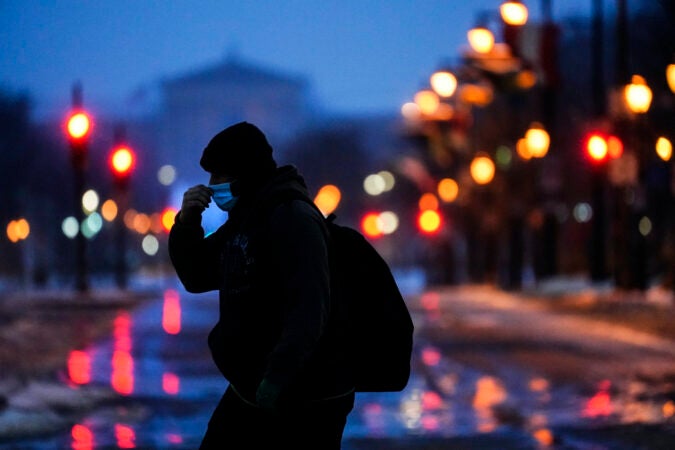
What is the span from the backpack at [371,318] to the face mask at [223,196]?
32cm

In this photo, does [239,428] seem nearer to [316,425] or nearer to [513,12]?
[316,425]

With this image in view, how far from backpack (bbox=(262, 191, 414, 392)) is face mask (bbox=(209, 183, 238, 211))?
323mm

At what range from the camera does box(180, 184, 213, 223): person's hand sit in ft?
20.6

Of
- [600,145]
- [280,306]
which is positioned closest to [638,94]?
[600,145]

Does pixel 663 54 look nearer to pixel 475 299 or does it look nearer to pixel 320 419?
pixel 475 299

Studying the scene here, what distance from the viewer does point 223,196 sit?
6.33 m

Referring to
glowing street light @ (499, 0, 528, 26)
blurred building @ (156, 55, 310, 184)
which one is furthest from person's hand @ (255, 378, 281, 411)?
blurred building @ (156, 55, 310, 184)

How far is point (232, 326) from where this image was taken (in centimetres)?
595

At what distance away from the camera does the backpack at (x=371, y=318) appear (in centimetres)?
599

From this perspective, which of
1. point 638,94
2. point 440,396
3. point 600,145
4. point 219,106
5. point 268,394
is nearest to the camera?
point 268,394

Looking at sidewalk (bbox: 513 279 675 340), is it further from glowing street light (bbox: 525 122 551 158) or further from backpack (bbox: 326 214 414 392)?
backpack (bbox: 326 214 414 392)

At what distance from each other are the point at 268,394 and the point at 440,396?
10.6 m

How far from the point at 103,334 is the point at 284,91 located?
490 ft

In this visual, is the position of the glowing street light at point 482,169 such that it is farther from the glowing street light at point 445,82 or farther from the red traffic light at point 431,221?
the red traffic light at point 431,221
